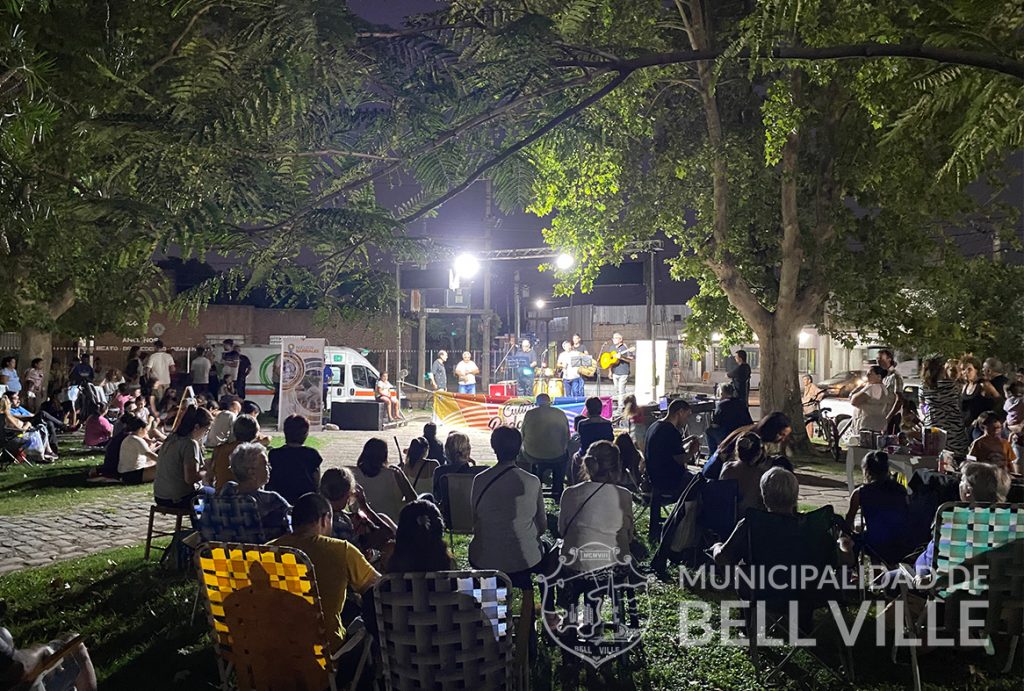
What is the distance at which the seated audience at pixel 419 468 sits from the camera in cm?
870

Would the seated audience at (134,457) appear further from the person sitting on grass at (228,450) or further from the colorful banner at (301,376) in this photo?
the colorful banner at (301,376)

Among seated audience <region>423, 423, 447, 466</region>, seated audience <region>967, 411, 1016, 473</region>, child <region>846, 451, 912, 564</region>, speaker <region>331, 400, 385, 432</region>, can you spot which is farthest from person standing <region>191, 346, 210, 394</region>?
child <region>846, 451, 912, 564</region>

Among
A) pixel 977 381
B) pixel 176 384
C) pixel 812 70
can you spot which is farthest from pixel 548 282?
pixel 812 70

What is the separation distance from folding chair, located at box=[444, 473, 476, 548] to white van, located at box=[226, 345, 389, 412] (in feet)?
59.6

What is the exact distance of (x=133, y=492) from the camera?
40.7ft

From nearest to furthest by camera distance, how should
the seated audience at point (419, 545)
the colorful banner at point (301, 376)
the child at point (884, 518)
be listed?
the seated audience at point (419, 545) → the child at point (884, 518) → the colorful banner at point (301, 376)

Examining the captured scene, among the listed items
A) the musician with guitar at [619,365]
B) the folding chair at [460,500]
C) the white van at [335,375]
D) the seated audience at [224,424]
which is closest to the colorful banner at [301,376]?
the white van at [335,375]

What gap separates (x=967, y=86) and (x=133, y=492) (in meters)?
11.7

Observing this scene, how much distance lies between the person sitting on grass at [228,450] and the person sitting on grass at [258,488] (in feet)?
5.13

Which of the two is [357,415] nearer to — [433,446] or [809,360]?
[433,446]

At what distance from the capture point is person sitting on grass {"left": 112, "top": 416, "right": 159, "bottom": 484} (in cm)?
1195

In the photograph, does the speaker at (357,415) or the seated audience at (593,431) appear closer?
the seated audience at (593,431)

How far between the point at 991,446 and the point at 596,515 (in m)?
4.37

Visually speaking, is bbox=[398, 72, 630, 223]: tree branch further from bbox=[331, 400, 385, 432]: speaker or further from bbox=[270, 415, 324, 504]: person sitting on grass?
bbox=[331, 400, 385, 432]: speaker
